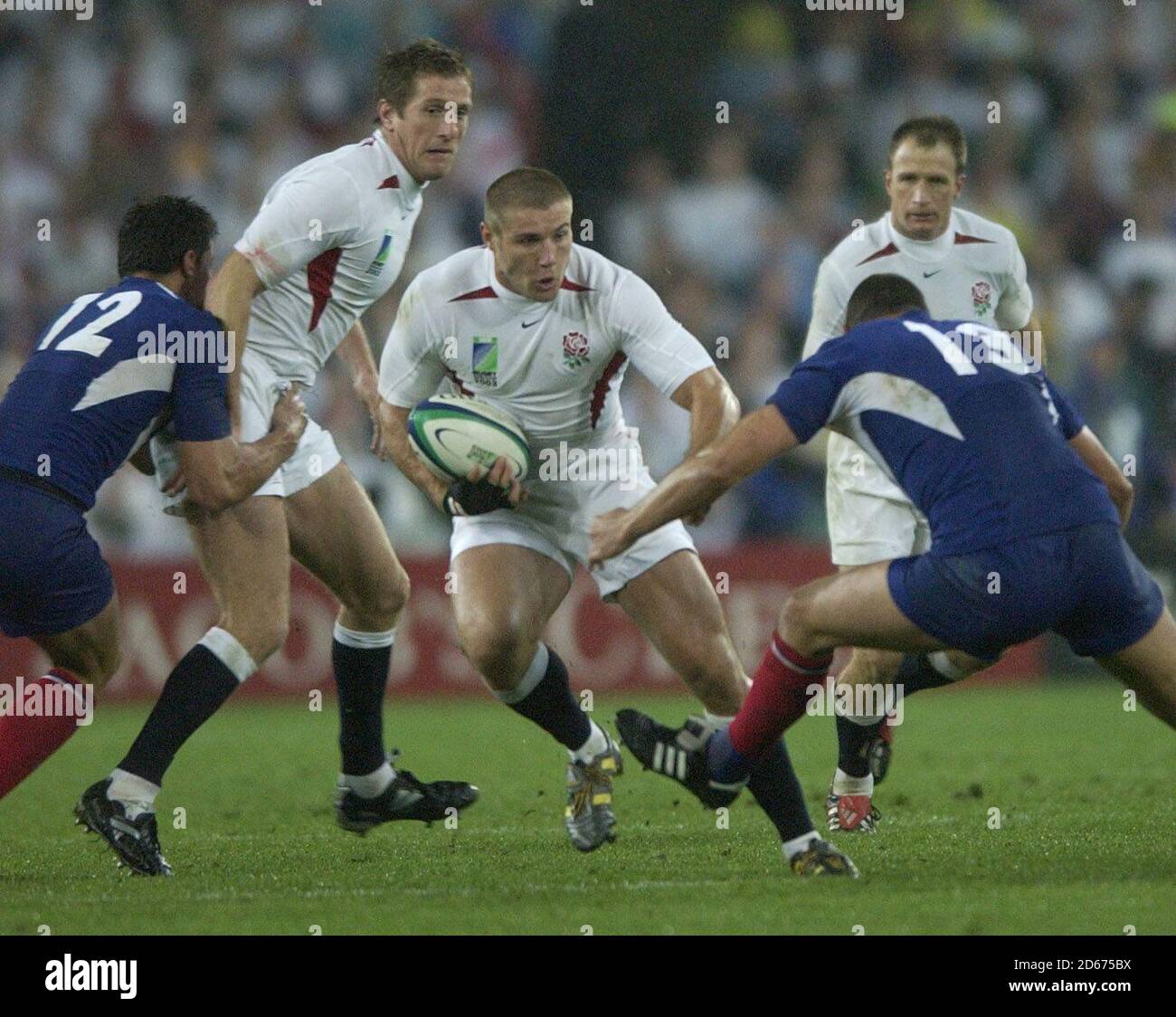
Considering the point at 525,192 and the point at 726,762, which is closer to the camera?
the point at 726,762

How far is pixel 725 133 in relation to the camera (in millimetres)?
14281

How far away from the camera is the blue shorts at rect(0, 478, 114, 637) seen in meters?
5.56

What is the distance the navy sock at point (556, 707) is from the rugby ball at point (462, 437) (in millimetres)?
733

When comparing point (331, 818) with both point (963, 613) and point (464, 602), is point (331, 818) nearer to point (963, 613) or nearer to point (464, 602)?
point (464, 602)

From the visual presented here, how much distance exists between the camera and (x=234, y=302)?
598 centimetres

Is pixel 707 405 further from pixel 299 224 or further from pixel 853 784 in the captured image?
pixel 853 784

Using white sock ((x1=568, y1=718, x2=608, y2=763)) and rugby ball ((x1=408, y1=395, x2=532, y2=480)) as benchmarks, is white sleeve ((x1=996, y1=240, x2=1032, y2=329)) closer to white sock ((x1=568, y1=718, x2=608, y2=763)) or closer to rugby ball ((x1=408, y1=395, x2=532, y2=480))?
rugby ball ((x1=408, y1=395, x2=532, y2=480))

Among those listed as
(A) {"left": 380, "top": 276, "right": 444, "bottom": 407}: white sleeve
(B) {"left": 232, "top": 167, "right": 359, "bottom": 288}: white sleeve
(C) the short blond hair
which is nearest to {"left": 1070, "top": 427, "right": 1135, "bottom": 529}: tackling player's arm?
(C) the short blond hair

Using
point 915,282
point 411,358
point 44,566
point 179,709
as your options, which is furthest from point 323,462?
point 915,282

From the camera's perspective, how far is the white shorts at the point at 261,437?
241 inches

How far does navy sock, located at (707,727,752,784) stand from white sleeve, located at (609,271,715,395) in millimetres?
1220

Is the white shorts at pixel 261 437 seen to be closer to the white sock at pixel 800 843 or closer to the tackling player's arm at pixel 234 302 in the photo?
the tackling player's arm at pixel 234 302

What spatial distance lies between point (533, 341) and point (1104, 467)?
1.94 m
